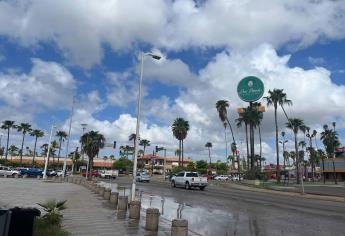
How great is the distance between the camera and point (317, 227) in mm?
14320

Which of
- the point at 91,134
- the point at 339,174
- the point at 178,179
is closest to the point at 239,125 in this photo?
the point at 91,134

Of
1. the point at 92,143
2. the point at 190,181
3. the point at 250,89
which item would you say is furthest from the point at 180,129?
the point at 250,89

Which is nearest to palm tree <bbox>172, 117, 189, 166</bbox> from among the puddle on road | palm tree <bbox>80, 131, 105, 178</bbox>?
palm tree <bbox>80, 131, 105, 178</bbox>

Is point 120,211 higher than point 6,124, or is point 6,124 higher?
point 6,124

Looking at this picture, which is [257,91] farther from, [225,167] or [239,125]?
[225,167]

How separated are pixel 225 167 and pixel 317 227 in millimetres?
148619

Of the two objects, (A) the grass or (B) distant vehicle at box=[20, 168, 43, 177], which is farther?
(B) distant vehicle at box=[20, 168, 43, 177]

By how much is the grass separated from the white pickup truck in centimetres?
2951

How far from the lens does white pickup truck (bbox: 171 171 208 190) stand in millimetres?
39969

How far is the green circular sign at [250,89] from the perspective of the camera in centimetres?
1716

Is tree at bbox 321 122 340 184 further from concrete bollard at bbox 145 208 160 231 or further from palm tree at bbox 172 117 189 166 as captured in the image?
concrete bollard at bbox 145 208 160 231

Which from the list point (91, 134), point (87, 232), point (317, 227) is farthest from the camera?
point (91, 134)

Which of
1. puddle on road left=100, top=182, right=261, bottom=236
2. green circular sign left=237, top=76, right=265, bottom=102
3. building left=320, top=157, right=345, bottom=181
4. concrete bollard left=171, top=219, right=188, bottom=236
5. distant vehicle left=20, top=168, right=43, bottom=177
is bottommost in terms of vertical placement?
puddle on road left=100, top=182, right=261, bottom=236

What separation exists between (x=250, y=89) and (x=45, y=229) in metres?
10.4
